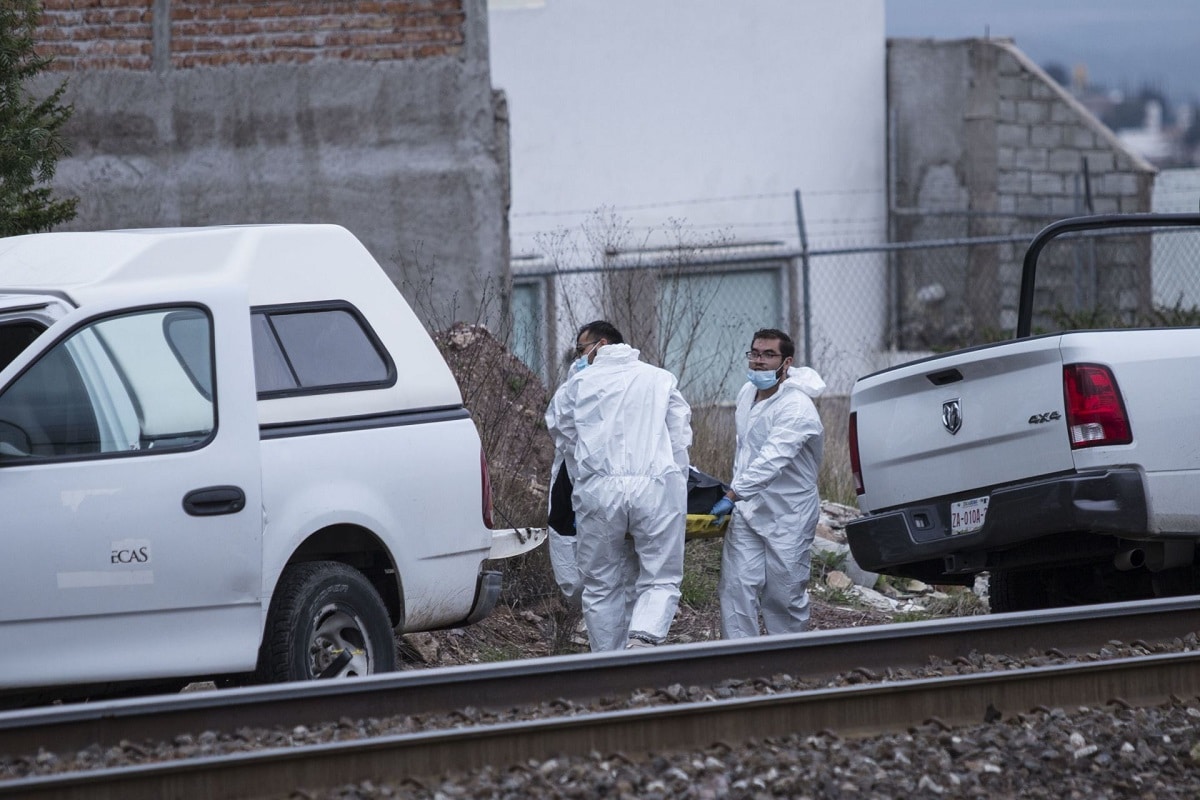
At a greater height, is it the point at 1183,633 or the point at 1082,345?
the point at 1082,345

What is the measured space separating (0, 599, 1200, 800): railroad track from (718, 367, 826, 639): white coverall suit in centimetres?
179

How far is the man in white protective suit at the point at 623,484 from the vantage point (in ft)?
26.4

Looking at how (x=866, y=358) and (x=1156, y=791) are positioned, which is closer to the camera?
(x=1156, y=791)

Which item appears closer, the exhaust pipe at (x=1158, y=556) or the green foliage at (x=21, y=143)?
the exhaust pipe at (x=1158, y=556)

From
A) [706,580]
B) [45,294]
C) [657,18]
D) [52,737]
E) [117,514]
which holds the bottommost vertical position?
[706,580]

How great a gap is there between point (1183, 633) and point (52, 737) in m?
4.59

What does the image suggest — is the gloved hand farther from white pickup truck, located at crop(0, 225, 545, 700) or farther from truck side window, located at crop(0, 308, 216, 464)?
truck side window, located at crop(0, 308, 216, 464)

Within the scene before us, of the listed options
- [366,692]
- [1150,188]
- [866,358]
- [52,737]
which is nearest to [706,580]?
[366,692]

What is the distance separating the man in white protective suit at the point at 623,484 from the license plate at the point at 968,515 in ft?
4.54

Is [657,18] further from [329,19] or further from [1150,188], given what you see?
[329,19]

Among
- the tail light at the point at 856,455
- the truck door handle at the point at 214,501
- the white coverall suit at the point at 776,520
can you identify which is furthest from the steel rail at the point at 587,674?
the white coverall suit at the point at 776,520

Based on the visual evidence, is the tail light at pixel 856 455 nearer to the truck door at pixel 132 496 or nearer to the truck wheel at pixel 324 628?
the truck wheel at pixel 324 628

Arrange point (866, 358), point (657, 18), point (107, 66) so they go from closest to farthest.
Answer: point (107, 66)
point (866, 358)
point (657, 18)

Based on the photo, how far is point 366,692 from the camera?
5824 millimetres
